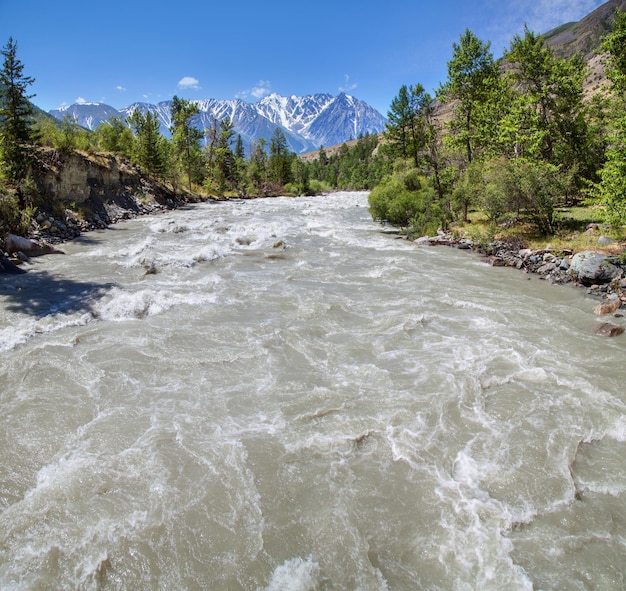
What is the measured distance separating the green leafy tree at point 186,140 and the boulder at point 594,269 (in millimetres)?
56727

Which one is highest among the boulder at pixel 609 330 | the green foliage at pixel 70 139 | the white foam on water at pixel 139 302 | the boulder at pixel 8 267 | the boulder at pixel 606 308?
the green foliage at pixel 70 139

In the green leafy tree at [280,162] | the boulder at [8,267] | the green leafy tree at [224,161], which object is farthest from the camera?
the green leafy tree at [280,162]

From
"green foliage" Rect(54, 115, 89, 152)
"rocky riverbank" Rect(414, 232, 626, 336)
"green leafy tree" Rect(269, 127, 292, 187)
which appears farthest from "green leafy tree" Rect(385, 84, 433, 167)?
"green leafy tree" Rect(269, 127, 292, 187)

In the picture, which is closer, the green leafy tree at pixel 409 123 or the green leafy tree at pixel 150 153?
the green leafy tree at pixel 409 123

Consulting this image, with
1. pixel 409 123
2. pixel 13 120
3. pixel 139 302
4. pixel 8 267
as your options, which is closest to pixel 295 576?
pixel 139 302

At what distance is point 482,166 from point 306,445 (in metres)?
27.2

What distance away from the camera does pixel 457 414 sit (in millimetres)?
7109

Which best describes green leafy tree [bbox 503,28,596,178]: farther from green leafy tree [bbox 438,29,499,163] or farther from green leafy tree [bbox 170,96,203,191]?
green leafy tree [bbox 170,96,203,191]

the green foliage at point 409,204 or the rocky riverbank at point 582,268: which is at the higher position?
the green foliage at point 409,204

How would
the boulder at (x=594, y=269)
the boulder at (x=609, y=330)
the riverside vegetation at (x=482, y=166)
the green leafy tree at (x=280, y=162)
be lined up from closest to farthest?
the boulder at (x=609, y=330) < the boulder at (x=594, y=269) < the riverside vegetation at (x=482, y=166) < the green leafy tree at (x=280, y=162)

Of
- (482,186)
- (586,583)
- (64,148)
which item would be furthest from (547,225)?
(64,148)

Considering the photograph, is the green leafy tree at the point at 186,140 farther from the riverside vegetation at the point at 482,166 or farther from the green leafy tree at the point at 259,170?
the riverside vegetation at the point at 482,166

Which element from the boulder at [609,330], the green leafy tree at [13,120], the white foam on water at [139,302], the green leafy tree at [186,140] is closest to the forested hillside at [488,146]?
the green leafy tree at [13,120]

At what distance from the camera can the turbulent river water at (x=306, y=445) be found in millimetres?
4422
